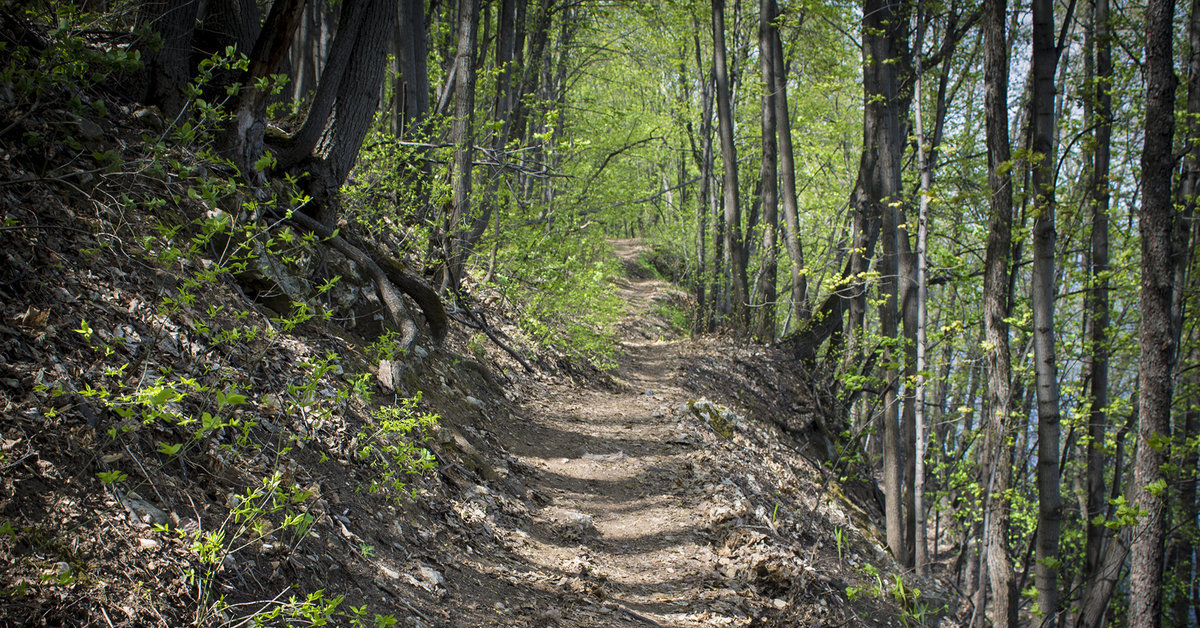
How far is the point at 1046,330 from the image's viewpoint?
5.66m

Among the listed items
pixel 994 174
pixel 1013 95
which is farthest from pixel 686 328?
pixel 994 174

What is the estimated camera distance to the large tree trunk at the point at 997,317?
18.8ft

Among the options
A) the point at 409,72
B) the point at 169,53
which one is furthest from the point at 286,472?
the point at 409,72

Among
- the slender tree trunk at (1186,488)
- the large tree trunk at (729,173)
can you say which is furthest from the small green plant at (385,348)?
the large tree trunk at (729,173)

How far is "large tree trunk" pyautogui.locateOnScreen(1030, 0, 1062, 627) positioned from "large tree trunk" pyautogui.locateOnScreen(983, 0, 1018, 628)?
246 millimetres

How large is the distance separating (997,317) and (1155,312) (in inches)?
44.3

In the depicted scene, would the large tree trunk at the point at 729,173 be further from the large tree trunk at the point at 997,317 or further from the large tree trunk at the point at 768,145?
the large tree trunk at the point at 997,317

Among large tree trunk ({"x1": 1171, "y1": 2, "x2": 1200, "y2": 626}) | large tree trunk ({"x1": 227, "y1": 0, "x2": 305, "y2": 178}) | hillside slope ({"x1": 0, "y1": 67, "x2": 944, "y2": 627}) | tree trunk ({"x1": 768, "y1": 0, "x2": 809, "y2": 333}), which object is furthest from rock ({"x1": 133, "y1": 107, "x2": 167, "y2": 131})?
tree trunk ({"x1": 768, "y1": 0, "x2": 809, "y2": 333})

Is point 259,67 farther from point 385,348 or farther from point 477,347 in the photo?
point 477,347

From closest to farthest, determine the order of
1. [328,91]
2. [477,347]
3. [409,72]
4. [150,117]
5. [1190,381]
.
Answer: [150,117]
[328,91]
[409,72]
[477,347]
[1190,381]

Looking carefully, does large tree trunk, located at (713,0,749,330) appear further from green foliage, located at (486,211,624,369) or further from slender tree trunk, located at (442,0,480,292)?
slender tree trunk, located at (442,0,480,292)

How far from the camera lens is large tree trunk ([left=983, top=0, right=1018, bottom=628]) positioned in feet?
18.8

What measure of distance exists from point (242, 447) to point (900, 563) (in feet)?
23.5

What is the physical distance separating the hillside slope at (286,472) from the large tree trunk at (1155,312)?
202 cm
